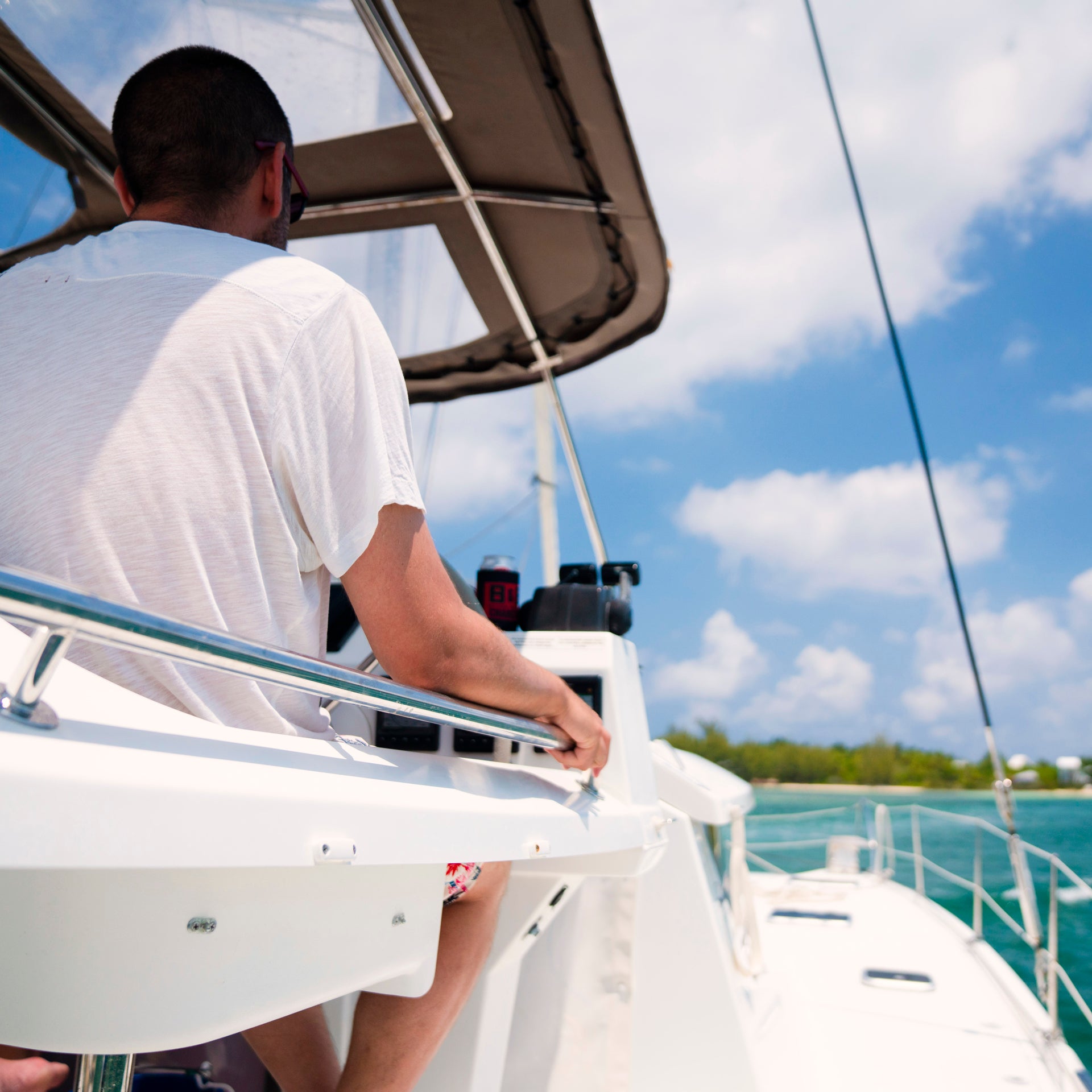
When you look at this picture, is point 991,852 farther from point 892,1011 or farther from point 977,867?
point 892,1011

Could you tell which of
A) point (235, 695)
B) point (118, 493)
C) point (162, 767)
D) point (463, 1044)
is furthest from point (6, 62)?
point (463, 1044)

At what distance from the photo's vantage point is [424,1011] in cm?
110

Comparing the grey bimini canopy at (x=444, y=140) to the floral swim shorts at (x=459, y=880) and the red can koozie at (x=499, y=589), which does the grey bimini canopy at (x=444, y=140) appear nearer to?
the red can koozie at (x=499, y=589)

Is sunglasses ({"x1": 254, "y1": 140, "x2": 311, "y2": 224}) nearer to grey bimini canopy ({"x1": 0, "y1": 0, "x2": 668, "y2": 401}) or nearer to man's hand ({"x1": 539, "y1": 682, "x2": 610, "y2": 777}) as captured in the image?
man's hand ({"x1": 539, "y1": 682, "x2": 610, "y2": 777})

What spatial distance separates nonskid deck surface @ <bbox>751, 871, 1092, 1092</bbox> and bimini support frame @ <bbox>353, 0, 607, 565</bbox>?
1719 mm

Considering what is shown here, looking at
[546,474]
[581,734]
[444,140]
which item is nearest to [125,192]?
[581,734]

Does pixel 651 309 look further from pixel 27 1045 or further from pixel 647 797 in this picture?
pixel 27 1045

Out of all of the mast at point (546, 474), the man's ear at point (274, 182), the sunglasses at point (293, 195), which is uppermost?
the mast at point (546, 474)

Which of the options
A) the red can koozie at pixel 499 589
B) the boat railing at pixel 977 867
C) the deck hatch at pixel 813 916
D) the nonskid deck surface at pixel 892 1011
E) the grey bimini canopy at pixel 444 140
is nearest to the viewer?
the red can koozie at pixel 499 589

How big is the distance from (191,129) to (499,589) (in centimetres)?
106

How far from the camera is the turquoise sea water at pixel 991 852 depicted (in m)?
7.11

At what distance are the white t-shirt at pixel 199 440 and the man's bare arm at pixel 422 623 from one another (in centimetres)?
3

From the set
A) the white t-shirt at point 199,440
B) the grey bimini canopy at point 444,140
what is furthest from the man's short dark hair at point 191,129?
the grey bimini canopy at point 444,140

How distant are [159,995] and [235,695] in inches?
9.8
